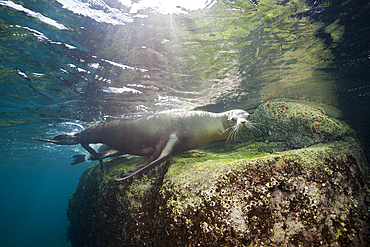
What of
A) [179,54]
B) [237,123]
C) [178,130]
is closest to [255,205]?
[237,123]

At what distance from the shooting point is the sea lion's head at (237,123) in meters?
3.71

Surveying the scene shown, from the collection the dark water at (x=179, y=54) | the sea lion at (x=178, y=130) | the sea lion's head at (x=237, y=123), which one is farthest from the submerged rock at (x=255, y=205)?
the dark water at (x=179, y=54)

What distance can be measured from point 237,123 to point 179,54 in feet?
13.4

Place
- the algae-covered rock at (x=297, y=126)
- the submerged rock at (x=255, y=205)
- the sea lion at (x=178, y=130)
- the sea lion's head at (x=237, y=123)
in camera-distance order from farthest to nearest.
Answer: the algae-covered rock at (x=297, y=126), the sea lion at (x=178, y=130), the sea lion's head at (x=237, y=123), the submerged rock at (x=255, y=205)

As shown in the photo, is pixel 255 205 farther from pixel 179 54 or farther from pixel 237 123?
pixel 179 54

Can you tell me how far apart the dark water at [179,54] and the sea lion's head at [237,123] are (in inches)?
135

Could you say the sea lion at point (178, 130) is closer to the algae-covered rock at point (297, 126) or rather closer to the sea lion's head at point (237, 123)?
the sea lion's head at point (237, 123)

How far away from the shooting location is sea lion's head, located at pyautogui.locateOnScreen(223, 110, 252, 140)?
146 inches

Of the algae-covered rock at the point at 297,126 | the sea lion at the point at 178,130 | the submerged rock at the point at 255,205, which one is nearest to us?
the submerged rock at the point at 255,205

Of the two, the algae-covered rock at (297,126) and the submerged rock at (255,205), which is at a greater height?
the algae-covered rock at (297,126)

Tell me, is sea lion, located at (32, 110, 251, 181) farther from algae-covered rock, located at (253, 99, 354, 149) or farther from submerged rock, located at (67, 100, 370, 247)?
algae-covered rock, located at (253, 99, 354, 149)

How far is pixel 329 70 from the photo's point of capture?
24.4ft

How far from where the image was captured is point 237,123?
374 centimetres

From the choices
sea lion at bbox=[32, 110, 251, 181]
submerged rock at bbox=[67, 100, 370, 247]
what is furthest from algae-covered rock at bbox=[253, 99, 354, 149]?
sea lion at bbox=[32, 110, 251, 181]
